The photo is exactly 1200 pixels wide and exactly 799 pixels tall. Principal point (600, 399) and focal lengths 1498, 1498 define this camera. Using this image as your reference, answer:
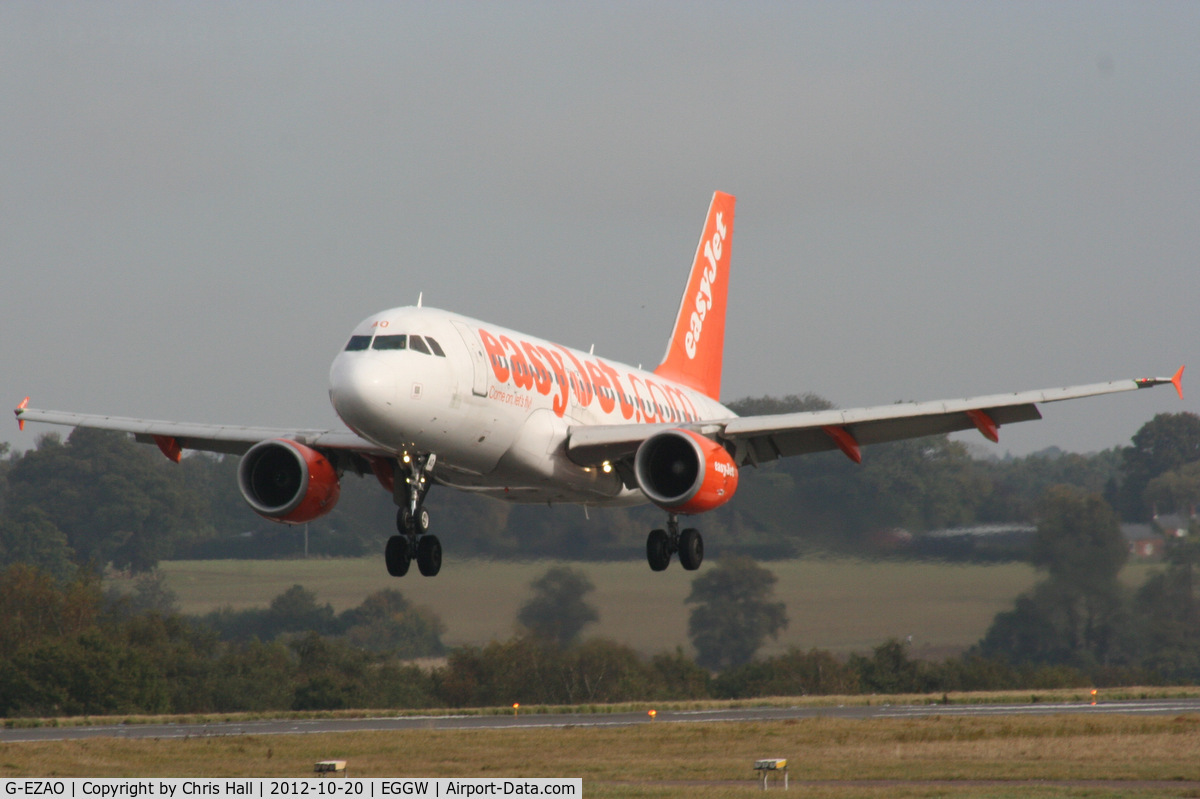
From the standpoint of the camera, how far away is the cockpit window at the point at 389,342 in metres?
24.6

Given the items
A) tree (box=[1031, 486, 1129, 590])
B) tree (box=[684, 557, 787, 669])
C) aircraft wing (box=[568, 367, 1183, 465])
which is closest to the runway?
tree (box=[684, 557, 787, 669])

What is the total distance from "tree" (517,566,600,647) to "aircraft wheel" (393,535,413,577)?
1669cm

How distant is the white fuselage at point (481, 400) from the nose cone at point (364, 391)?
0.05 ft

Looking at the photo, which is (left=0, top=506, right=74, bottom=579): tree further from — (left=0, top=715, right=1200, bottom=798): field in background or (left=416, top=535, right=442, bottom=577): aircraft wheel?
(left=416, top=535, right=442, bottom=577): aircraft wheel

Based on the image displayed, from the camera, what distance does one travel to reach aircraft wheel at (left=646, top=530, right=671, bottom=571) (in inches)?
1234

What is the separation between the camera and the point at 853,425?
30.3 metres

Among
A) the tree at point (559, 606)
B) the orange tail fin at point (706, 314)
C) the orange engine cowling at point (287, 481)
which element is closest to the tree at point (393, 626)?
the tree at point (559, 606)

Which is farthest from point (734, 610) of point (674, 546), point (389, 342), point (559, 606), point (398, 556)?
point (389, 342)

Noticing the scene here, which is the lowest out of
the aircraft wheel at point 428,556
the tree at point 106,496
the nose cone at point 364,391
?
the aircraft wheel at point 428,556

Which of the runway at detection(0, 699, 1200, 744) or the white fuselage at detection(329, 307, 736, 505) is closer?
the white fuselage at detection(329, 307, 736, 505)

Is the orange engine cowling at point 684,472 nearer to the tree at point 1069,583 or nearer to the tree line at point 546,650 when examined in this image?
the tree line at point 546,650

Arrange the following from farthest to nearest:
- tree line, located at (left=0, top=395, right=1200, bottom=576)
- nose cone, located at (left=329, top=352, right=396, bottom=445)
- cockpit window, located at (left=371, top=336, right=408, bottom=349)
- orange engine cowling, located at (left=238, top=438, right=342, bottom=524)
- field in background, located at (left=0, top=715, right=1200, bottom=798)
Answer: tree line, located at (left=0, top=395, right=1200, bottom=576) < field in background, located at (left=0, top=715, right=1200, bottom=798) < orange engine cowling, located at (left=238, top=438, right=342, bottom=524) < cockpit window, located at (left=371, top=336, right=408, bottom=349) < nose cone, located at (left=329, top=352, right=396, bottom=445)

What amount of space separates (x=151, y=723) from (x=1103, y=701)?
3367cm

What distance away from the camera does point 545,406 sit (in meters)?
27.9
